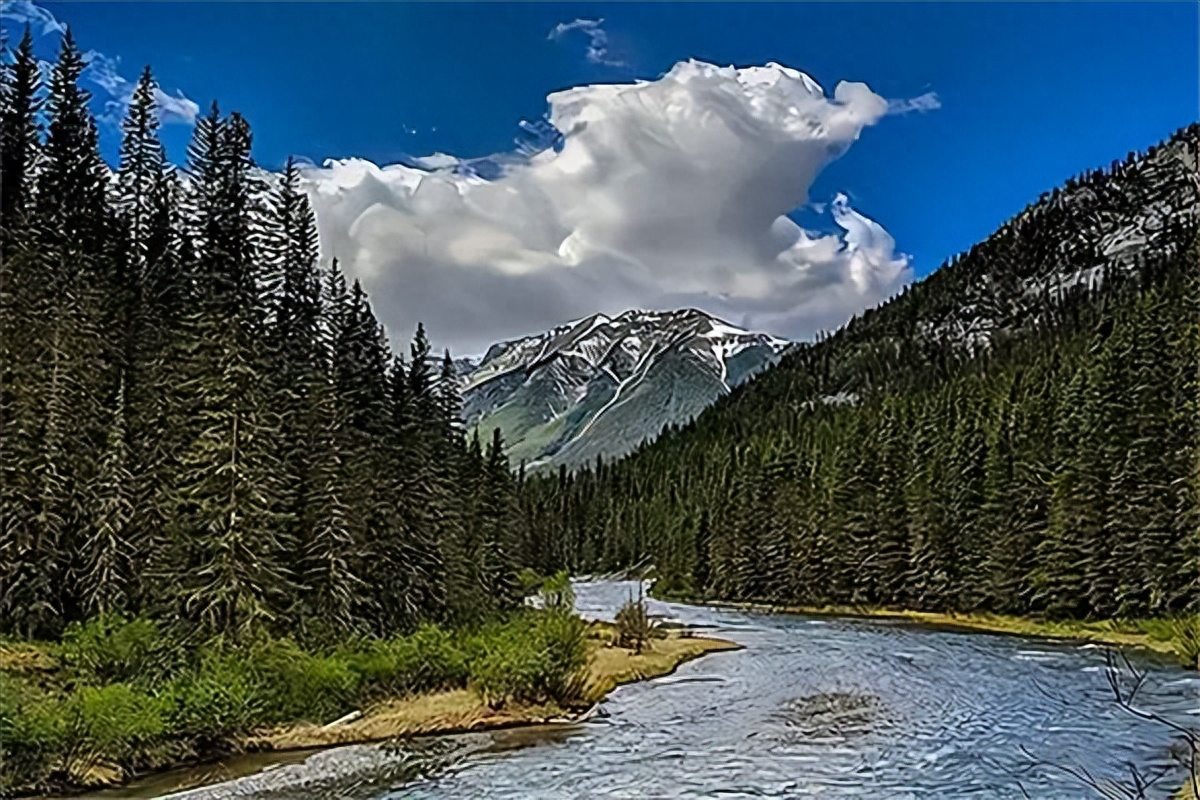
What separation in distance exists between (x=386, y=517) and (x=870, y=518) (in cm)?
4430

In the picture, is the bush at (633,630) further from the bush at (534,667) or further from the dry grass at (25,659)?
the dry grass at (25,659)

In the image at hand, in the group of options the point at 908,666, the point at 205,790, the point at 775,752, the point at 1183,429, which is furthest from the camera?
the point at 1183,429

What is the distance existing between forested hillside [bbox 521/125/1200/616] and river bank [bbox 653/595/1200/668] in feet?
3.54

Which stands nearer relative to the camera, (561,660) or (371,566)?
(561,660)

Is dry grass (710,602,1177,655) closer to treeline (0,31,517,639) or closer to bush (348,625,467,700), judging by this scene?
bush (348,625,467,700)

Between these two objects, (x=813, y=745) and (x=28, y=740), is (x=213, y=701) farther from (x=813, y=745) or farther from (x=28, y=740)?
(x=813, y=745)

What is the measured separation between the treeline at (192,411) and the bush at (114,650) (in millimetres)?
900

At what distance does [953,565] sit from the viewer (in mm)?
61094

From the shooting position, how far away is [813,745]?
68.3ft

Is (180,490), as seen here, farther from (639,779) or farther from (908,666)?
(908,666)

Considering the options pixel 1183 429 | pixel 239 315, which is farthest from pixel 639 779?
pixel 1183 429

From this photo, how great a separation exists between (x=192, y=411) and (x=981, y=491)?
48.3 m

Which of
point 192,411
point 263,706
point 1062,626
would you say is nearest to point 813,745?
point 263,706

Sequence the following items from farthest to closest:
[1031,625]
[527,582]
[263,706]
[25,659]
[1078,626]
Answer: [527,582] → [1031,625] → [1078,626] → [25,659] → [263,706]
